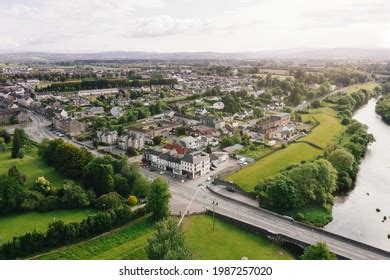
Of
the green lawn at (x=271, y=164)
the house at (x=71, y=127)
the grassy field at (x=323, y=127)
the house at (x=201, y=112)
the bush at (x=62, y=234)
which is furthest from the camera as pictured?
the house at (x=201, y=112)

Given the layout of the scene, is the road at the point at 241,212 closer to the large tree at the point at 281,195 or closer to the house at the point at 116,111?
the large tree at the point at 281,195

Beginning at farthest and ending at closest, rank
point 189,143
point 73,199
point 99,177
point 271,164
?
point 189,143 < point 271,164 < point 99,177 < point 73,199

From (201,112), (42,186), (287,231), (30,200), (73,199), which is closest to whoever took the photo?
(287,231)

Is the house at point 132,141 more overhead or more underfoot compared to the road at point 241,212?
more overhead

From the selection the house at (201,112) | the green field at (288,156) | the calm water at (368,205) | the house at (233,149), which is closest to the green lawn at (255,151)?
the house at (233,149)

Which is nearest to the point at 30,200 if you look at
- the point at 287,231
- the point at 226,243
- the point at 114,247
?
the point at 114,247

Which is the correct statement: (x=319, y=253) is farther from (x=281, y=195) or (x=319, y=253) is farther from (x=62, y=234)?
(x=62, y=234)

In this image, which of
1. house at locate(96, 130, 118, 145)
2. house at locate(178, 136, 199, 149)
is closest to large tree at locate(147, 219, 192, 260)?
house at locate(178, 136, 199, 149)
